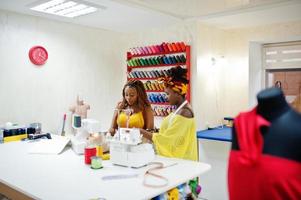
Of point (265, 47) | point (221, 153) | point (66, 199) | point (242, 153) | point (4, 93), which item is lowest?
point (221, 153)

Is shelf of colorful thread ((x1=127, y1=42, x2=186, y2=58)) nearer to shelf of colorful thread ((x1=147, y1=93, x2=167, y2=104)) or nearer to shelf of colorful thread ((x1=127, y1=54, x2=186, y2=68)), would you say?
shelf of colorful thread ((x1=127, y1=54, x2=186, y2=68))

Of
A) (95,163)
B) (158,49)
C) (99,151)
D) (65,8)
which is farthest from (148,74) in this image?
(95,163)

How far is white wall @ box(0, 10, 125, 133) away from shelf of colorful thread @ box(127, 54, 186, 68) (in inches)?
15.3

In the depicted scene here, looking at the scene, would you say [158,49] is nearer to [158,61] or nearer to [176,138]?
[158,61]

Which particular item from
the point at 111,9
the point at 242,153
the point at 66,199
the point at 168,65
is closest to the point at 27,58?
the point at 111,9

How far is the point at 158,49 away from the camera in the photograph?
4129mm

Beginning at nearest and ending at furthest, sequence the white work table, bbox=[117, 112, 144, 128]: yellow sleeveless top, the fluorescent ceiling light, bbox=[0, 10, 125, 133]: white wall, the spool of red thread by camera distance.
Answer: the white work table → the spool of red thread → the fluorescent ceiling light → bbox=[117, 112, 144, 128]: yellow sleeveless top → bbox=[0, 10, 125, 133]: white wall

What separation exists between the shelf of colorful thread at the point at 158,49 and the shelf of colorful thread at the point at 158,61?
7 cm

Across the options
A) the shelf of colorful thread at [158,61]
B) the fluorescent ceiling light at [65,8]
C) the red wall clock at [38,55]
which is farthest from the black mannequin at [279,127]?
the red wall clock at [38,55]

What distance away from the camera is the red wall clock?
355 cm

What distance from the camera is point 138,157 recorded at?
209 cm

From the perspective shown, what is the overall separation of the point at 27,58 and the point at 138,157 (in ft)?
7.25

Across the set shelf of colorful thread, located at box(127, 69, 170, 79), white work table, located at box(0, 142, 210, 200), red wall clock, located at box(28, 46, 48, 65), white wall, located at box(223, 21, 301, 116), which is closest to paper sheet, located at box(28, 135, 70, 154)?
white work table, located at box(0, 142, 210, 200)

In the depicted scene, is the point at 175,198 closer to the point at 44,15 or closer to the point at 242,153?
the point at 242,153
